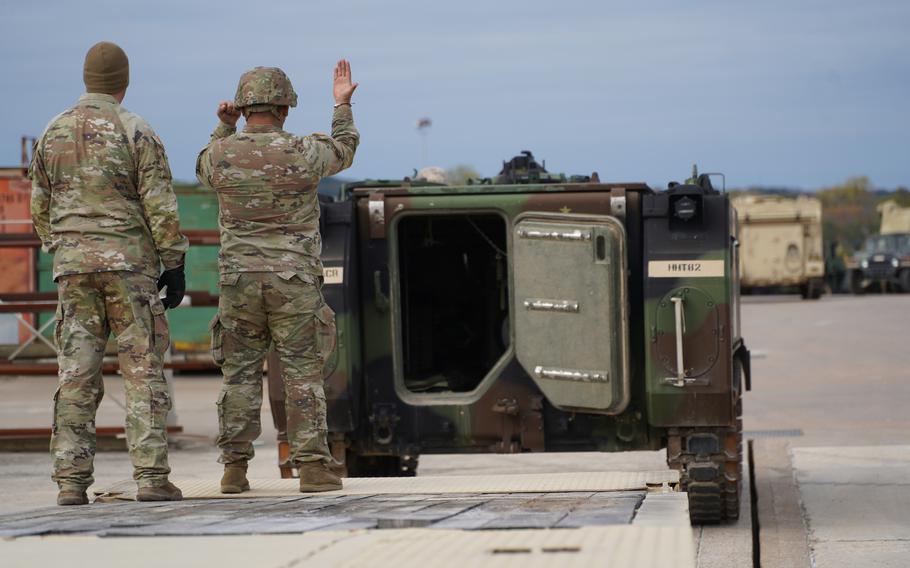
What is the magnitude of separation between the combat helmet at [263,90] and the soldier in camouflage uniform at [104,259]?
0.40 meters

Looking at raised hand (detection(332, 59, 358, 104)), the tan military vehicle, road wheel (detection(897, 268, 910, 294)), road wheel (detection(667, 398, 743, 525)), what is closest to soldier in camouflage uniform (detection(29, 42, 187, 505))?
raised hand (detection(332, 59, 358, 104))

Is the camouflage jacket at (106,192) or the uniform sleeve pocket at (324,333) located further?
the uniform sleeve pocket at (324,333)

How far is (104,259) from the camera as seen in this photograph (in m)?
5.91

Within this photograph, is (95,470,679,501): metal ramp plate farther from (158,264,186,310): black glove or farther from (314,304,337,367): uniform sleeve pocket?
(158,264,186,310): black glove

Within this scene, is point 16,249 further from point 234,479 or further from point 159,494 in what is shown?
point 159,494

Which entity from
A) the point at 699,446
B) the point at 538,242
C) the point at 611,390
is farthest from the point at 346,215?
Answer: the point at 699,446

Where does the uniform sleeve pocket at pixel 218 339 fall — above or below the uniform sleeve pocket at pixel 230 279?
below

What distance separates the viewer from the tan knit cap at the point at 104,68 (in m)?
6.09

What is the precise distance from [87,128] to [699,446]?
3.44 m

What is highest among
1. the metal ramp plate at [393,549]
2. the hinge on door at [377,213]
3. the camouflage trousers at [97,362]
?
the hinge on door at [377,213]

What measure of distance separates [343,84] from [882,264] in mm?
35768

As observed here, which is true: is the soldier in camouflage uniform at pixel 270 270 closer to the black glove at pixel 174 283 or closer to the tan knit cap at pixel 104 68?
the black glove at pixel 174 283

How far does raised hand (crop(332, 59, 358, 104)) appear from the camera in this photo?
6324mm

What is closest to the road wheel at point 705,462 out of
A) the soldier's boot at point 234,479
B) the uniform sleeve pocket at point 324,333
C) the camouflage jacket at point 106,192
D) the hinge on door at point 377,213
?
the hinge on door at point 377,213
